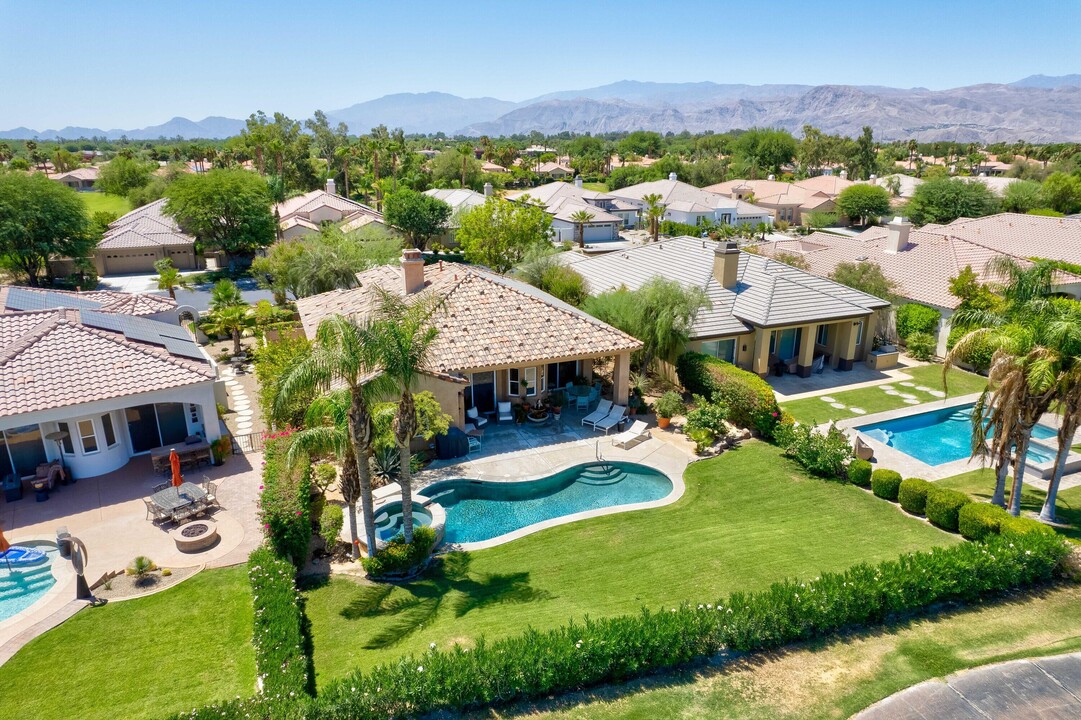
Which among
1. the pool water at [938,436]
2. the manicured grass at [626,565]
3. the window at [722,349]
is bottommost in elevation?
the pool water at [938,436]

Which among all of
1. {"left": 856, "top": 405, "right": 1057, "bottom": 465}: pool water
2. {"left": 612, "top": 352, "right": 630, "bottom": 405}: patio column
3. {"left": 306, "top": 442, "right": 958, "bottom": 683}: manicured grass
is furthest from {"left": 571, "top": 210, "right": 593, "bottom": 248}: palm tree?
{"left": 306, "top": 442, "right": 958, "bottom": 683}: manicured grass

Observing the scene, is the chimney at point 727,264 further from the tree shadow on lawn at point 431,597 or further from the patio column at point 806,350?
the tree shadow on lawn at point 431,597

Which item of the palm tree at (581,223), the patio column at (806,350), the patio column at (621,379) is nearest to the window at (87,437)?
the patio column at (621,379)

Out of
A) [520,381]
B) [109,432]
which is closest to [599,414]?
[520,381]

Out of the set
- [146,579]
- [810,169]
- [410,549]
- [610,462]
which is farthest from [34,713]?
[810,169]

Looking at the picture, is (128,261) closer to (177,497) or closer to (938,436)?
(177,497)

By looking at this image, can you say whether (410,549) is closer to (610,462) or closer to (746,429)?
(610,462)
